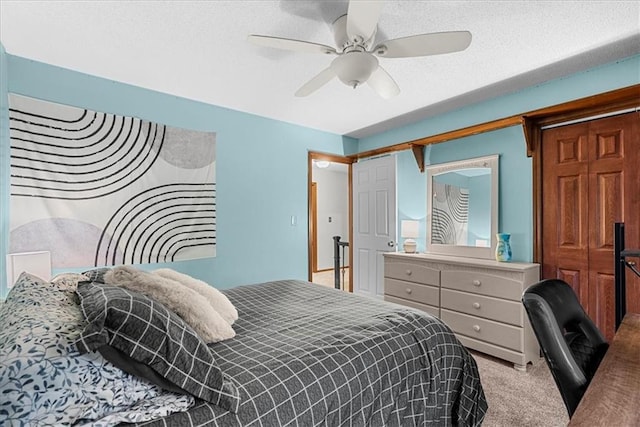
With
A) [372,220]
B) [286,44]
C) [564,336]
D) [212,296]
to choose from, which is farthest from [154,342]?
[372,220]

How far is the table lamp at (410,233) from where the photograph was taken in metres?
3.62

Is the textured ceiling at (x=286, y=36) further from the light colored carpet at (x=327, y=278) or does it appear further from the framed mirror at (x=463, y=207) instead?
the light colored carpet at (x=327, y=278)

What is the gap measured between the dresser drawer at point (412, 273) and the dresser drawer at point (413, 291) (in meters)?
A: 0.05

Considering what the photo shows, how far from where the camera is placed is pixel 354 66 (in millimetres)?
1854

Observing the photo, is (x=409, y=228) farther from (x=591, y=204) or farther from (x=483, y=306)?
(x=591, y=204)

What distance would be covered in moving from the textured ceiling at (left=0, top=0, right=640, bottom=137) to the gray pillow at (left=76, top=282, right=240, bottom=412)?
169cm

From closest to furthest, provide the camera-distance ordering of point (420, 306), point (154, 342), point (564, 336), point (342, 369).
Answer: point (154, 342) < point (564, 336) < point (342, 369) < point (420, 306)

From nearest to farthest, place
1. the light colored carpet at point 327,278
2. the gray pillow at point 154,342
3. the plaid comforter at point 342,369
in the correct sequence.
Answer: the gray pillow at point 154,342, the plaid comforter at point 342,369, the light colored carpet at point 327,278

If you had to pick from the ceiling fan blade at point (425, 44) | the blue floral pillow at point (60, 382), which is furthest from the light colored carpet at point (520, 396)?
the ceiling fan blade at point (425, 44)

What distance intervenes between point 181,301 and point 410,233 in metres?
2.85

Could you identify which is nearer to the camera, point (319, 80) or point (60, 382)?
point (60, 382)

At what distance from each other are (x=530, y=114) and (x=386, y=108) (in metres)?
1.35

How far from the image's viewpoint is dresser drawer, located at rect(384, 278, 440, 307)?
309cm

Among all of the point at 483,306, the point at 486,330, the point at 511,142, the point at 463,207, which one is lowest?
the point at 486,330
